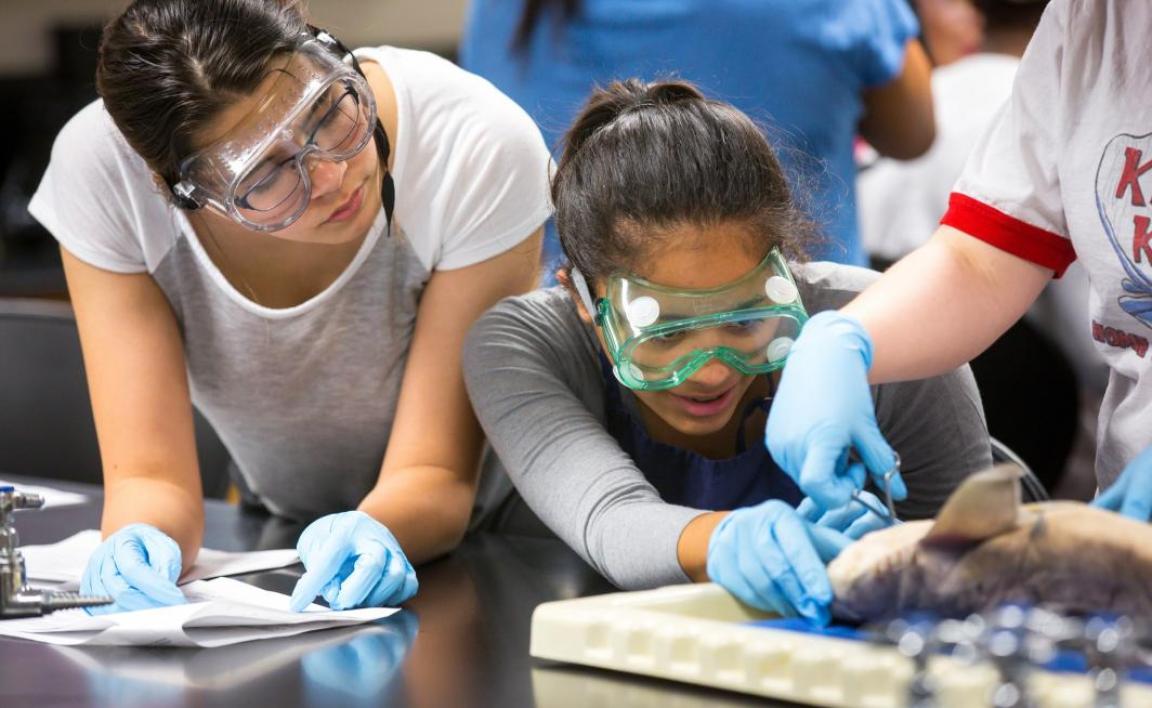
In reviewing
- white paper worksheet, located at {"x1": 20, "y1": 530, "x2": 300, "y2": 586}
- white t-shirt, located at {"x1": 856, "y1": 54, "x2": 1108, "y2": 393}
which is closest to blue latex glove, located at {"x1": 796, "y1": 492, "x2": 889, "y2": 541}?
white paper worksheet, located at {"x1": 20, "y1": 530, "x2": 300, "y2": 586}

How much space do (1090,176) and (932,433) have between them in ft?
1.07

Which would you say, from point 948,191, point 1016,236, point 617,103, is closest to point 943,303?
point 1016,236

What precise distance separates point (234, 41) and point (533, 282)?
50 cm

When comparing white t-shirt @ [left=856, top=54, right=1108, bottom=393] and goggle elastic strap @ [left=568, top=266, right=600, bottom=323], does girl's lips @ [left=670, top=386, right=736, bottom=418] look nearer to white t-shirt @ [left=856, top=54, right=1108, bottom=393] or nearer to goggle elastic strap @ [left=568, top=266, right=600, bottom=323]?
goggle elastic strap @ [left=568, top=266, right=600, bottom=323]

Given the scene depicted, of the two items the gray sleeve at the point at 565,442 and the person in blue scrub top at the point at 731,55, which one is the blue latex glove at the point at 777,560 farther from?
the person in blue scrub top at the point at 731,55

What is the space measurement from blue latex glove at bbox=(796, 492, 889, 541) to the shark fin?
8.8 inches

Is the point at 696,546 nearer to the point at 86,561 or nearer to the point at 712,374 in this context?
the point at 712,374

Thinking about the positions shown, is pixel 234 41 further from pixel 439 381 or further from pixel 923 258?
pixel 923 258

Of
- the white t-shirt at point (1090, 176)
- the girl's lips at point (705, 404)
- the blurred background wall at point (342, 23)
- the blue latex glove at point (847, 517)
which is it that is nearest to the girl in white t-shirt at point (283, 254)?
the girl's lips at point (705, 404)

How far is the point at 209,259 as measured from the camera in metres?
1.72

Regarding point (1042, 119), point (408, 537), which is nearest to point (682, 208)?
point (1042, 119)

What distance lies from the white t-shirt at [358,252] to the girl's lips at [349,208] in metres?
0.11

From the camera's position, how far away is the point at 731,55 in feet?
7.15

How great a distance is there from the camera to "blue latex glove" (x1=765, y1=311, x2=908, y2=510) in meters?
1.24
